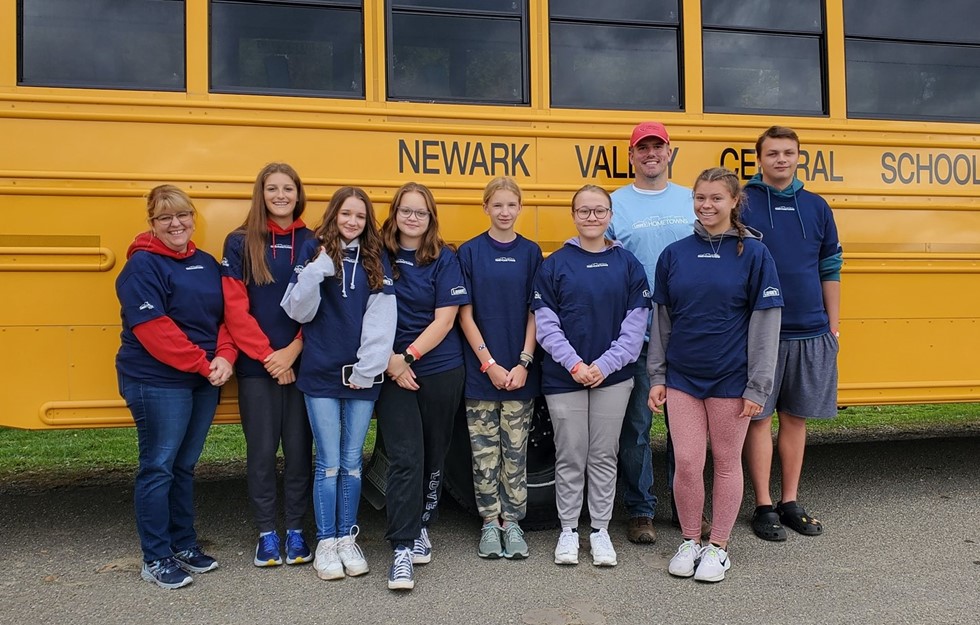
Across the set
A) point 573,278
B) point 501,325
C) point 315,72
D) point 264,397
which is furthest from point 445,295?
point 315,72

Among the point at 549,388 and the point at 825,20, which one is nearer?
the point at 549,388

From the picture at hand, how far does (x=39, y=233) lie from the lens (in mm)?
3076

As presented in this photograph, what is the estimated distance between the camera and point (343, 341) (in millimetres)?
2875

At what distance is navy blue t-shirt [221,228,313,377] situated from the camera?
2.93 metres

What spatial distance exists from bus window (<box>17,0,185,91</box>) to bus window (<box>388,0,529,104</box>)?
916mm

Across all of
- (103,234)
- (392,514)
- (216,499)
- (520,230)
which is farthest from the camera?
(216,499)

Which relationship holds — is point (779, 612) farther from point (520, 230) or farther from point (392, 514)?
point (520, 230)

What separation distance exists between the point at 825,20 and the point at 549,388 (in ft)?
7.33

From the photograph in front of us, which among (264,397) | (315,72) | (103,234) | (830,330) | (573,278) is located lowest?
(264,397)

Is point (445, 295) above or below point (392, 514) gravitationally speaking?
above

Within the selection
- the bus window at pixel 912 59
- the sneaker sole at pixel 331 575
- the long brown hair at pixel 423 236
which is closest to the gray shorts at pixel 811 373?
the bus window at pixel 912 59

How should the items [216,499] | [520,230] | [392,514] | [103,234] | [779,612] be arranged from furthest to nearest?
1. [216,499]
2. [520,230]
3. [103,234]
4. [392,514]
5. [779,612]

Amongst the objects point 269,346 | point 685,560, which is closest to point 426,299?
point 269,346

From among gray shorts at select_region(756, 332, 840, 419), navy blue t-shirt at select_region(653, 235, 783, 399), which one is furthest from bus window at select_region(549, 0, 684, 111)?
gray shorts at select_region(756, 332, 840, 419)
